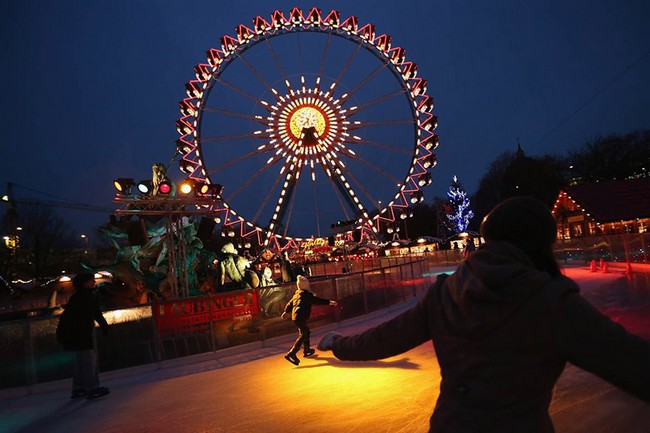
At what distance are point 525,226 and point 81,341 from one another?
7.09 meters

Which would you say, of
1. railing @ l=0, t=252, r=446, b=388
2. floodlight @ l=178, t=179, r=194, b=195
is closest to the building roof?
railing @ l=0, t=252, r=446, b=388

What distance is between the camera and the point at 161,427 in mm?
5422

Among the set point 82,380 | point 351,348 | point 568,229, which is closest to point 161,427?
point 82,380

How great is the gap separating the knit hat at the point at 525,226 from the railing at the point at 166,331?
8.63m

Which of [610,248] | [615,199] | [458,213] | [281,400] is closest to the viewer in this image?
[281,400]

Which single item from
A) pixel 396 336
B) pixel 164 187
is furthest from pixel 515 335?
pixel 164 187

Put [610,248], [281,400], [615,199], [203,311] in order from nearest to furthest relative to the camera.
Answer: [281,400], [203,311], [610,248], [615,199]

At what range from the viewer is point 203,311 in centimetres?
1001

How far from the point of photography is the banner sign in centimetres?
956

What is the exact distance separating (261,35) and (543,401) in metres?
25.3

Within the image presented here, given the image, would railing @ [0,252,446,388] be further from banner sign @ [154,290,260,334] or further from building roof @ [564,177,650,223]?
building roof @ [564,177,650,223]

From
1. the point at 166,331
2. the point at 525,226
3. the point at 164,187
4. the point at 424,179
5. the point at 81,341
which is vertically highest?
A: the point at 424,179

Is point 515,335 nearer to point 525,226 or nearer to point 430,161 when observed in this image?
point 525,226

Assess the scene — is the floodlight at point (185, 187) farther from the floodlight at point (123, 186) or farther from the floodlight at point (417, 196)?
the floodlight at point (417, 196)
